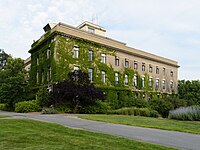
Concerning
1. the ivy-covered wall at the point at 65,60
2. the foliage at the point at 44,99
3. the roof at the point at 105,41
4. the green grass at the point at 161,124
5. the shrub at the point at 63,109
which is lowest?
the green grass at the point at 161,124

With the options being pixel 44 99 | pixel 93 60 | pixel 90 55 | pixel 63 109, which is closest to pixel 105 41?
pixel 90 55

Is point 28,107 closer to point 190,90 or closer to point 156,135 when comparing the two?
point 156,135

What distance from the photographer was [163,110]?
121 feet

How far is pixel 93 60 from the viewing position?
35.0m

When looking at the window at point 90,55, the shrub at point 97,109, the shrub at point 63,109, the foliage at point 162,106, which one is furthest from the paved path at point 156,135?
the foliage at point 162,106

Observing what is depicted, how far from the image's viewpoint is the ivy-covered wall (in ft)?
102

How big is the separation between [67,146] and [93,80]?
28253mm

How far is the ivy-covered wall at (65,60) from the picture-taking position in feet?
102

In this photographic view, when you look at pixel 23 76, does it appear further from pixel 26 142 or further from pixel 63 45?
pixel 26 142

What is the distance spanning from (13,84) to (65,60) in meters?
7.87

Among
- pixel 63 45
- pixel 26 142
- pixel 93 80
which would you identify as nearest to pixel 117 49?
pixel 93 80

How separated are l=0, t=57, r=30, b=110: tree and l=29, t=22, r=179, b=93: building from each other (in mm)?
2657

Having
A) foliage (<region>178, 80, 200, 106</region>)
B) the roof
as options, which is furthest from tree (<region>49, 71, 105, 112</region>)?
foliage (<region>178, 80, 200, 106</region>)

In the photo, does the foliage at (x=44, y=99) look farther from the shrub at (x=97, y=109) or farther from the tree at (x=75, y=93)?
the shrub at (x=97, y=109)
